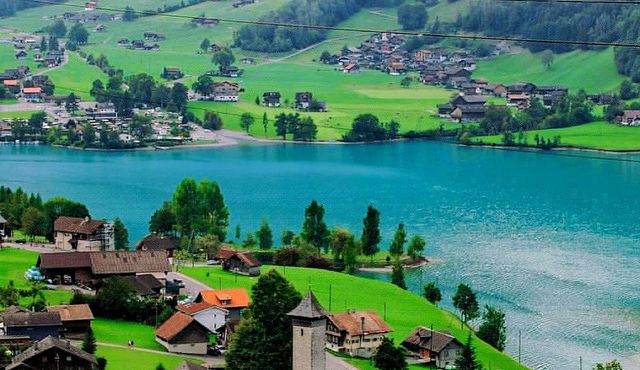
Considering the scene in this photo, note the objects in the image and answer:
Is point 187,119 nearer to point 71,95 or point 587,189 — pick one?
point 71,95

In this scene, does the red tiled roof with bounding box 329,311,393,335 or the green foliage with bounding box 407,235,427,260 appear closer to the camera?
the red tiled roof with bounding box 329,311,393,335

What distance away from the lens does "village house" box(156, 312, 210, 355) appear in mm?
15617

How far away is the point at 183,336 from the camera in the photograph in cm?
1571

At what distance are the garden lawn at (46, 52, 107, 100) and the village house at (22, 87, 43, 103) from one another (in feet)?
2.71

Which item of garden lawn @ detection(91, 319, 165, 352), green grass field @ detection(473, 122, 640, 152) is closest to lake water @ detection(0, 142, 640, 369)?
green grass field @ detection(473, 122, 640, 152)

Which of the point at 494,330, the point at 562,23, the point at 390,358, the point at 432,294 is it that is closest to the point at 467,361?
the point at 390,358

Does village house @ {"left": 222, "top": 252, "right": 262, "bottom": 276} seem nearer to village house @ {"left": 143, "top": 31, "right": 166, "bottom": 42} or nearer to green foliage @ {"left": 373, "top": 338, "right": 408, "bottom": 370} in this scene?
green foliage @ {"left": 373, "top": 338, "right": 408, "bottom": 370}

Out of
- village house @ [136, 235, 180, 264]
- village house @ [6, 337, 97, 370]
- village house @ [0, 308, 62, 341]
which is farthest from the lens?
village house @ [136, 235, 180, 264]

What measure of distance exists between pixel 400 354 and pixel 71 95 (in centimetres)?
3646

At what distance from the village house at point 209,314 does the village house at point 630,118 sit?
32369 millimetres

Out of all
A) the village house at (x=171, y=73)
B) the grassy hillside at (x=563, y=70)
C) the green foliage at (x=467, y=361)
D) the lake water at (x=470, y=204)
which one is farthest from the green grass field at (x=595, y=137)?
the green foliage at (x=467, y=361)

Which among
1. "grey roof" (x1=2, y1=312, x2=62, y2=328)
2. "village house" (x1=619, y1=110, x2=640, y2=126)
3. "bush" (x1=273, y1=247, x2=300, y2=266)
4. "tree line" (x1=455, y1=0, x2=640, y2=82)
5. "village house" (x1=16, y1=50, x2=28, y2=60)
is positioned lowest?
"village house" (x1=619, y1=110, x2=640, y2=126)

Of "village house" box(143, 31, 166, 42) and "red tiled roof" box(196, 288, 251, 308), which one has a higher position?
"village house" box(143, 31, 166, 42)

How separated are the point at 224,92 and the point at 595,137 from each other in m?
14.9
